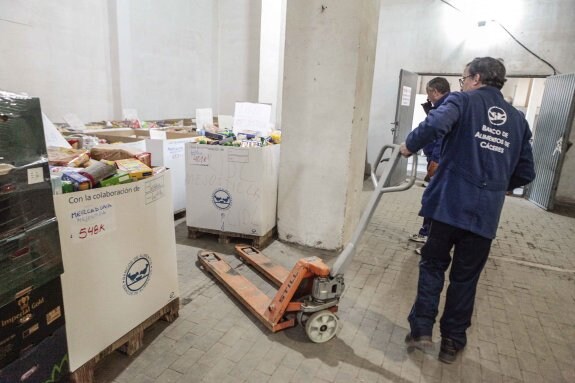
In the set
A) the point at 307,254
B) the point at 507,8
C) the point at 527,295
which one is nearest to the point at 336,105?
the point at 307,254

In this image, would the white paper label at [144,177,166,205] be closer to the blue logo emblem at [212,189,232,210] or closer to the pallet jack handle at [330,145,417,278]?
the pallet jack handle at [330,145,417,278]

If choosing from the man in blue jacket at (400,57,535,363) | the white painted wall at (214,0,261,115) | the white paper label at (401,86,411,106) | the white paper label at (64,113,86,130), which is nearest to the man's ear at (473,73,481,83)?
the man in blue jacket at (400,57,535,363)

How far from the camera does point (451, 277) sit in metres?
2.25

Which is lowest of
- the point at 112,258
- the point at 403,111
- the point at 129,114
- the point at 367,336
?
the point at 367,336

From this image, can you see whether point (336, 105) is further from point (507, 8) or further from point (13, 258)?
point (507, 8)

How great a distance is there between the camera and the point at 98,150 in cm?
226

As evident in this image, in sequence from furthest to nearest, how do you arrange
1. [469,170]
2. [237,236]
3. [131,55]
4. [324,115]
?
[131,55] < [237,236] < [324,115] < [469,170]

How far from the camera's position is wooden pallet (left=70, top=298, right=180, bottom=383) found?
1826 mm

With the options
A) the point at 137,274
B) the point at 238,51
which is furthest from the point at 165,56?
the point at 137,274

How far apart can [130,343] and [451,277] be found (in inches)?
79.1

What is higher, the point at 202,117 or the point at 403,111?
the point at 403,111

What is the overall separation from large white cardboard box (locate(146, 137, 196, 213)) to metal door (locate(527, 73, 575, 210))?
589 centimetres

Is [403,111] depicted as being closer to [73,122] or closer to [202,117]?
[202,117]

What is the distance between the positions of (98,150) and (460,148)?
7.21ft
